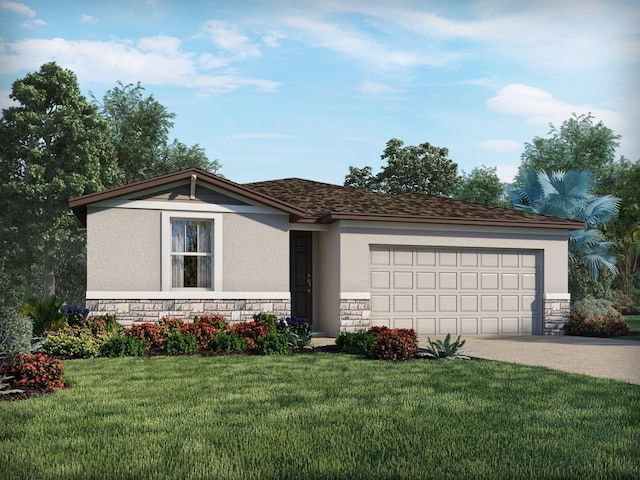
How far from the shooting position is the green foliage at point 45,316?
1353 centimetres

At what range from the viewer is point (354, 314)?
16672mm

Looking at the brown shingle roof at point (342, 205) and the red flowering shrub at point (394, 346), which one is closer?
the red flowering shrub at point (394, 346)

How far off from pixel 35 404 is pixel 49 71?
23.8m

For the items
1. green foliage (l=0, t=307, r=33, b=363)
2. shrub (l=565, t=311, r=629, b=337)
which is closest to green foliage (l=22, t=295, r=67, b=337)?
green foliage (l=0, t=307, r=33, b=363)

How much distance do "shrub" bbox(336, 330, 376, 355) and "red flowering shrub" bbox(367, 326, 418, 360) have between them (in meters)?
0.50

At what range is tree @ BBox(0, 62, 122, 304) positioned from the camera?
27188mm

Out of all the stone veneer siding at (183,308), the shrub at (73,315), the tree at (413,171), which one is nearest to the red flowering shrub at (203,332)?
the stone veneer siding at (183,308)

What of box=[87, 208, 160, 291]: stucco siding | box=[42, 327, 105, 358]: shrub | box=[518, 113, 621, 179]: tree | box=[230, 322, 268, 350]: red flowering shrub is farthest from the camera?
box=[518, 113, 621, 179]: tree

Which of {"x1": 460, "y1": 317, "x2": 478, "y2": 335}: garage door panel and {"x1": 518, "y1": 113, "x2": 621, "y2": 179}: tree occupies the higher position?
{"x1": 518, "y1": 113, "x2": 621, "y2": 179}: tree

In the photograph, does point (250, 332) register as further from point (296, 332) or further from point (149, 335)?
point (149, 335)

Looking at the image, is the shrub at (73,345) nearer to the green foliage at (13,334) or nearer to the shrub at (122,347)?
the shrub at (122,347)

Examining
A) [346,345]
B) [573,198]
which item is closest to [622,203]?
[573,198]

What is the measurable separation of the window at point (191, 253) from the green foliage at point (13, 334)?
5.32m

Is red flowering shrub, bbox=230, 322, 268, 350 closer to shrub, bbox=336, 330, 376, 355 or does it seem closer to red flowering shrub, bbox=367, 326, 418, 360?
shrub, bbox=336, 330, 376, 355
